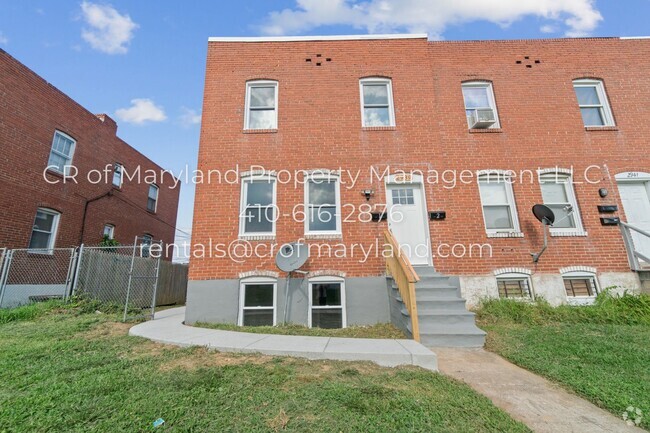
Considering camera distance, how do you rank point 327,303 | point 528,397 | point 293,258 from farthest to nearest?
1. point 327,303
2. point 293,258
3. point 528,397

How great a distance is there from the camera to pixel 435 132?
7.95 m

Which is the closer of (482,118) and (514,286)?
(514,286)

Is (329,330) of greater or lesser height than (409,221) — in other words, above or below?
below

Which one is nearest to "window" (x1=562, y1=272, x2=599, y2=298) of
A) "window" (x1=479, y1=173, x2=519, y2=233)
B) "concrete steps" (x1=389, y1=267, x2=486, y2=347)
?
"window" (x1=479, y1=173, x2=519, y2=233)

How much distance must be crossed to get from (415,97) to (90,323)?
9956 mm

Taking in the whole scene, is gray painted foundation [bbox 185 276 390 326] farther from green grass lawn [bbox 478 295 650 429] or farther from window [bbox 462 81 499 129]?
window [bbox 462 81 499 129]

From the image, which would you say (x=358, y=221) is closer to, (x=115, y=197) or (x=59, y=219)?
(x=59, y=219)

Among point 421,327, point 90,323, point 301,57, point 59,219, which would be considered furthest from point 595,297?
point 59,219

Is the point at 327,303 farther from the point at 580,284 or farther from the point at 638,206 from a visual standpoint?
the point at 638,206

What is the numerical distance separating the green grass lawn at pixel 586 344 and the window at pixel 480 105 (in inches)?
195

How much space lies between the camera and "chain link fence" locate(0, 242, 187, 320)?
8.52 meters

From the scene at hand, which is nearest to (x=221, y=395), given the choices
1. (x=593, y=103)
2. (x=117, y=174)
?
(x=593, y=103)

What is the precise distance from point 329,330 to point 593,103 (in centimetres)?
1032

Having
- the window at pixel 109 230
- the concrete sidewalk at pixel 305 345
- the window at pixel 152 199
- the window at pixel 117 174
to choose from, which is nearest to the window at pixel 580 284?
the concrete sidewalk at pixel 305 345
